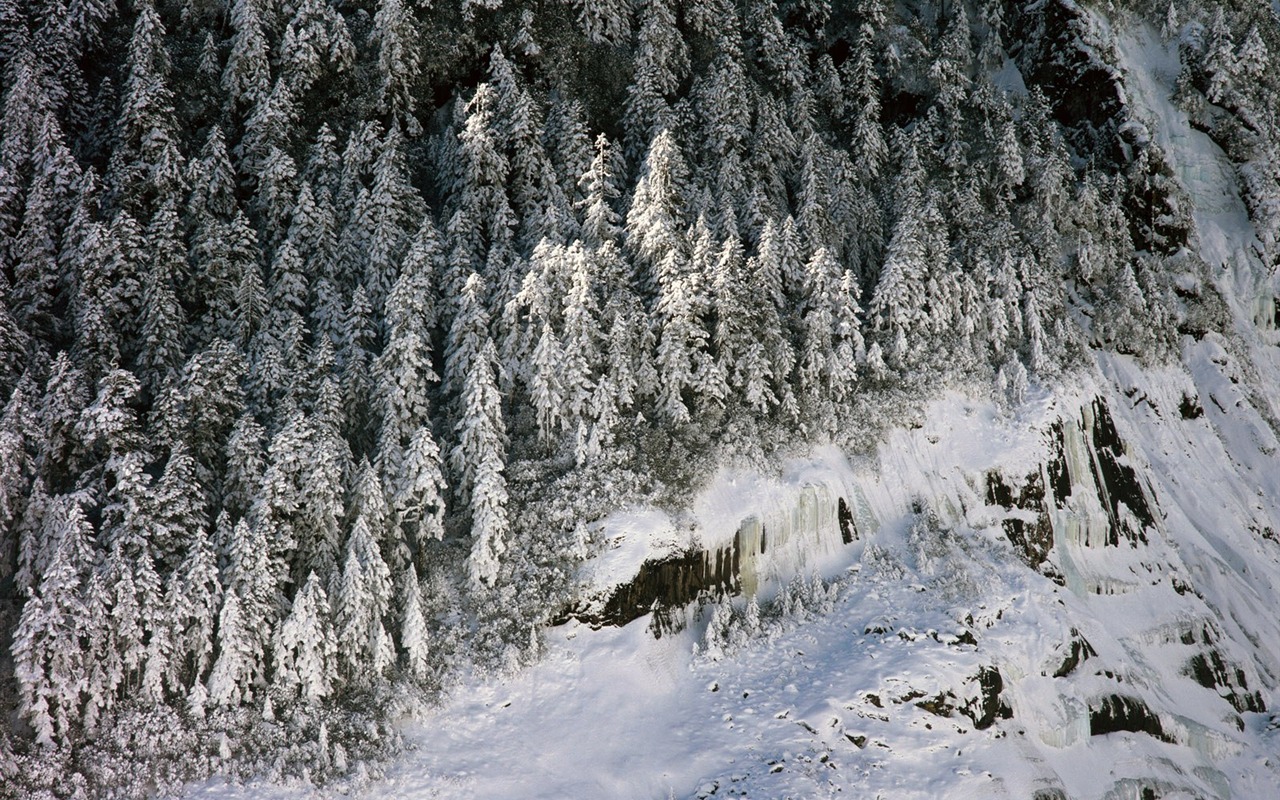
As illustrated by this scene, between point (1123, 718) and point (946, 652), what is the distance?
8.41 m

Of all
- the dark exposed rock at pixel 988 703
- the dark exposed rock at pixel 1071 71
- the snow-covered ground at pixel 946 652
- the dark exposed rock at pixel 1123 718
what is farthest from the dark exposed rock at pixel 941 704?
the dark exposed rock at pixel 1071 71

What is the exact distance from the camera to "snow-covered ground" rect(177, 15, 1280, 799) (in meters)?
29.5

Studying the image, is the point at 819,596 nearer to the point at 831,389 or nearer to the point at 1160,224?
the point at 831,389

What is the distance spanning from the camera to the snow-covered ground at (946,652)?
2948cm

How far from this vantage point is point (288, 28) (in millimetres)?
43719

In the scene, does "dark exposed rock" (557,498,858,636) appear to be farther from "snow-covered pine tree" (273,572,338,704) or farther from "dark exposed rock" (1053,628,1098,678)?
"dark exposed rock" (1053,628,1098,678)

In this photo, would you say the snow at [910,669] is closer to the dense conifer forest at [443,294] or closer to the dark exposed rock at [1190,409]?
the dense conifer forest at [443,294]

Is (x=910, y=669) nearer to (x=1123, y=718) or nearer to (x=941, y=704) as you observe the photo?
(x=941, y=704)

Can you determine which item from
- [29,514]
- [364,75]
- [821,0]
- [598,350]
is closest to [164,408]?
[29,514]

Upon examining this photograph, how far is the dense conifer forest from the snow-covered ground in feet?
5.80

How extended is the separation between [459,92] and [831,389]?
24905 millimetres

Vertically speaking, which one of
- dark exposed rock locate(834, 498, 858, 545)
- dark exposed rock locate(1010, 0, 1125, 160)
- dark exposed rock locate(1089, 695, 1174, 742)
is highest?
dark exposed rock locate(1010, 0, 1125, 160)

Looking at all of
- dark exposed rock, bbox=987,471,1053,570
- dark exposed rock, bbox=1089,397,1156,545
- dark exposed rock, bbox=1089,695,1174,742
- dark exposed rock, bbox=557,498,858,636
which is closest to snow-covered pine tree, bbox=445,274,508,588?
dark exposed rock, bbox=557,498,858,636

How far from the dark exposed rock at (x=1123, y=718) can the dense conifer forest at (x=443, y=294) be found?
13.5m
